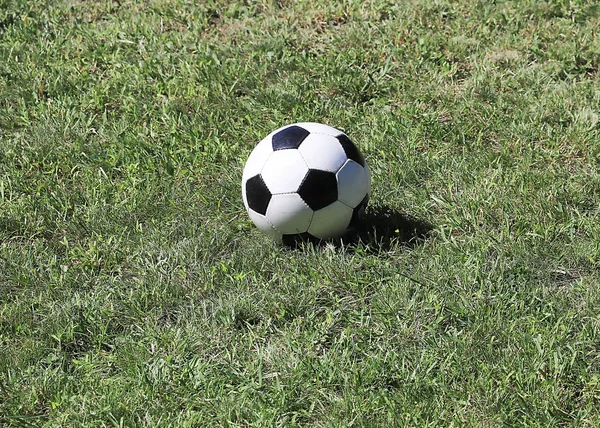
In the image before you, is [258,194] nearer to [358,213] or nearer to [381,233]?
[358,213]

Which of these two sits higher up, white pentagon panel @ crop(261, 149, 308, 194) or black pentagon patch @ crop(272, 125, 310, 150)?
black pentagon patch @ crop(272, 125, 310, 150)

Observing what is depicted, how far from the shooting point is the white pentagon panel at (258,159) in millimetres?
4387

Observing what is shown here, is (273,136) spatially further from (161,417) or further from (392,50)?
(392,50)

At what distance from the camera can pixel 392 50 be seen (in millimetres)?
6344

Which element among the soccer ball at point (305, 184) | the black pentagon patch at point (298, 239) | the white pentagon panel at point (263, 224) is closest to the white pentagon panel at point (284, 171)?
the soccer ball at point (305, 184)

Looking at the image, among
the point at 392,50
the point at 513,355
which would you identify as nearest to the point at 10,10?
the point at 392,50

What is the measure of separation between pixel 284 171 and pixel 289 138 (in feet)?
0.71

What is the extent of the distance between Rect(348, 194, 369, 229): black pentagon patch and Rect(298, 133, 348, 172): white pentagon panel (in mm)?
265

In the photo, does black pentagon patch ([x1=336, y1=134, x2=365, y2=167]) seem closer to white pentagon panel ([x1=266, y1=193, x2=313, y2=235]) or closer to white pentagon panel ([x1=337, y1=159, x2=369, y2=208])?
white pentagon panel ([x1=337, y1=159, x2=369, y2=208])

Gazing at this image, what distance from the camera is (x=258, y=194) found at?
4348mm

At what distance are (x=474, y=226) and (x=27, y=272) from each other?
2.42 meters

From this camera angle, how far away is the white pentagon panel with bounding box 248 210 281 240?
4.39 metres

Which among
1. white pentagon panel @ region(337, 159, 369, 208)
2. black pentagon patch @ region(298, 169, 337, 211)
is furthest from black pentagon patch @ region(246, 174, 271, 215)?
white pentagon panel @ region(337, 159, 369, 208)

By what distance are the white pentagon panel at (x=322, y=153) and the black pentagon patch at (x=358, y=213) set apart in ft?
0.87
